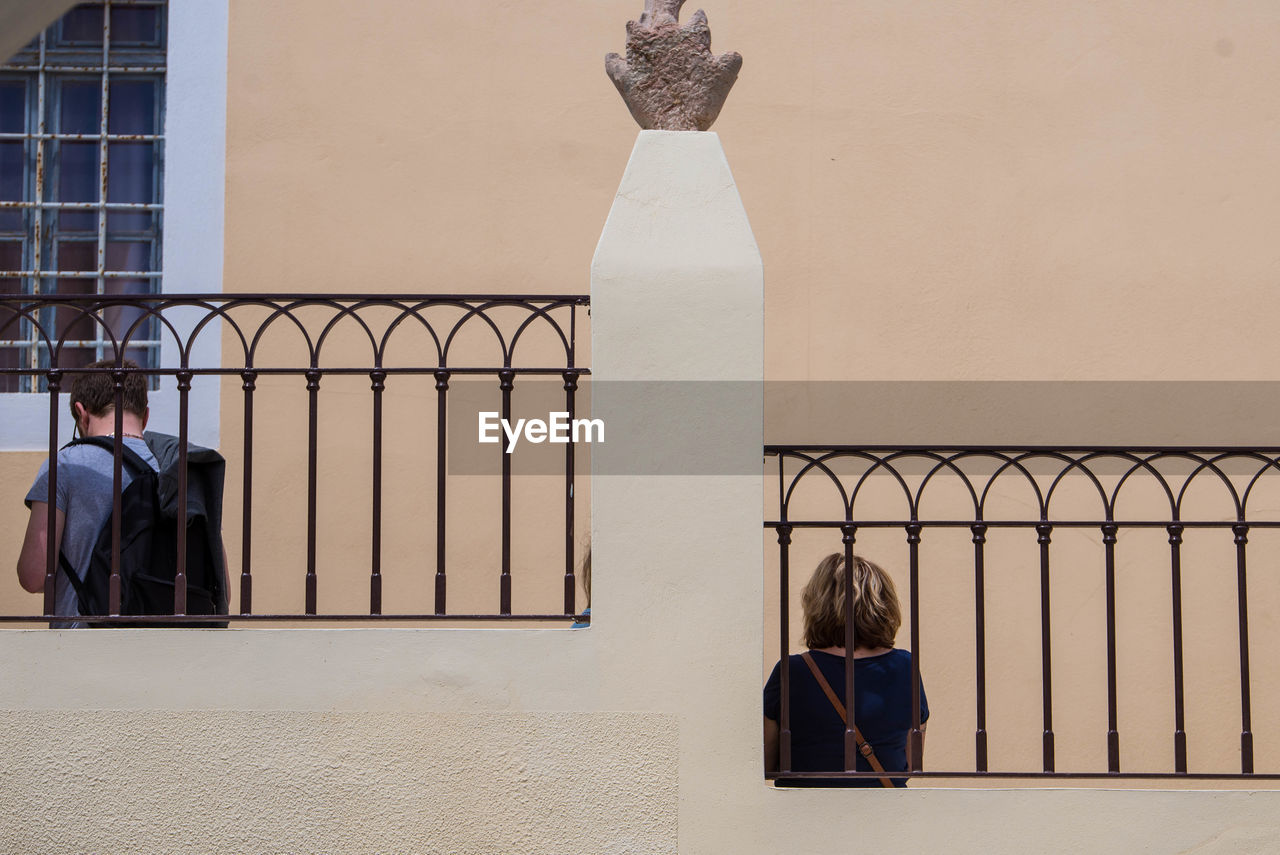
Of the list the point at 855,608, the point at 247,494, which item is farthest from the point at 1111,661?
the point at 247,494

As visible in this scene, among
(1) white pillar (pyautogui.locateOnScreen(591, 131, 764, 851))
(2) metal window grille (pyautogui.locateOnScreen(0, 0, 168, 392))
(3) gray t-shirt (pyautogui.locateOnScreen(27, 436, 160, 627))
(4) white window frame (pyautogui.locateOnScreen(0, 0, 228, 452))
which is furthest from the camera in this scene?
(2) metal window grille (pyautogui.locateOnScreen(0, 0, 168, 392))

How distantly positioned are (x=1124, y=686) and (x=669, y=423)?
277 centimetres

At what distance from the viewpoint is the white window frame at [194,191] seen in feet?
17.6

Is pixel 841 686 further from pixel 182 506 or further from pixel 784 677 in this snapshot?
pixel 182 506

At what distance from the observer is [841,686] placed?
3.62 metres

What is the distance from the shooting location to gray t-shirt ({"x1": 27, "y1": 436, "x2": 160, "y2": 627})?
374 centimetres

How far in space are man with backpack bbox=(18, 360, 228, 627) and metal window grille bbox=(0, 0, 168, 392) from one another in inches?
77.2

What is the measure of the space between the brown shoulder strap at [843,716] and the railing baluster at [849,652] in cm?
2

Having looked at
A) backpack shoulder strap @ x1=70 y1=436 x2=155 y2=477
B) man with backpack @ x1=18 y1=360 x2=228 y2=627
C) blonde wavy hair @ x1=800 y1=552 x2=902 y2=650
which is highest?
backpack shoulder strap @ x1=70 y1=436 x2=155 y2=477

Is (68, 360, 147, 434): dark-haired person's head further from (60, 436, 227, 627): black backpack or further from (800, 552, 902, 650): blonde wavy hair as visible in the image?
(800, 552, 902, 650): blonde wavy hair

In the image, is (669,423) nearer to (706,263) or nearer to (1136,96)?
(706,263)

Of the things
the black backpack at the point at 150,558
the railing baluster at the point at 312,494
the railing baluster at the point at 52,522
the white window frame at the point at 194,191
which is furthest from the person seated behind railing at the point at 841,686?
the white window frame at the point at 194,191

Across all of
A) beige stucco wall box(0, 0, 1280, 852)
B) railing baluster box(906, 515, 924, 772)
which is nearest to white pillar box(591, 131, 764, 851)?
railing baluster box(906, 515, 924, 772)

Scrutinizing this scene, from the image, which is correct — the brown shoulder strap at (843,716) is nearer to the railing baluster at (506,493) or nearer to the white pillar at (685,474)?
the white pillar at (685,474)
